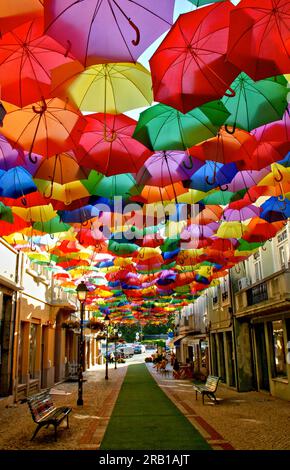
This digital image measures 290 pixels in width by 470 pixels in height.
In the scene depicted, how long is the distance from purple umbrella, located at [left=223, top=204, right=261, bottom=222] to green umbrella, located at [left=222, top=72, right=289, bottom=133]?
4851 mm

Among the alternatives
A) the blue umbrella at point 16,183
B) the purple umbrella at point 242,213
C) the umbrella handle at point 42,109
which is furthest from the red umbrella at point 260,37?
the purple umbrella at point 242,213

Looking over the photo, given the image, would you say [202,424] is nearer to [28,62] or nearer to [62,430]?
[62,430]

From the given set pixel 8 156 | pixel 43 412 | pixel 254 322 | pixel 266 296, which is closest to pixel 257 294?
pixel 266 296

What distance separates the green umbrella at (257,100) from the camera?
563 cm

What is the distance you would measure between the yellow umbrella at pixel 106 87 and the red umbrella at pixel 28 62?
0.64ft

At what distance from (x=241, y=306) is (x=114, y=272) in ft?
21.1

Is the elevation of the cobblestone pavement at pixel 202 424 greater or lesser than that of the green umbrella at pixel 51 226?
lesser

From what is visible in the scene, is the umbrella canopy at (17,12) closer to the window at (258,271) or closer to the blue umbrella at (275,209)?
the blue umbrella at (275,209)

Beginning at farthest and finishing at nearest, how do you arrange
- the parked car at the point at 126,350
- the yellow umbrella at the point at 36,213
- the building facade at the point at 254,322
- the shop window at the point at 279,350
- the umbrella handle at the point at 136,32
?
1. the parked car at the point at 126,350
2. the shop window at the point at 279,350
3. the building facade at the point at 254,322
4. the yellow umbrella at the point at 36,213
5. the umbrella handle at the point at 136,32

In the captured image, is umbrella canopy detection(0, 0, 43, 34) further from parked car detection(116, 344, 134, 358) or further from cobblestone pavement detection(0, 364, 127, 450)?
parked car detection(116, 344, 134, 358)

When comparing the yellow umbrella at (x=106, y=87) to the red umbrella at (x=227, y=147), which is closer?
the yellow umbrella at (x=106, y=87)

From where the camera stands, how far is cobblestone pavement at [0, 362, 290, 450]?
836cm

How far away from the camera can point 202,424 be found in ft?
34.3
